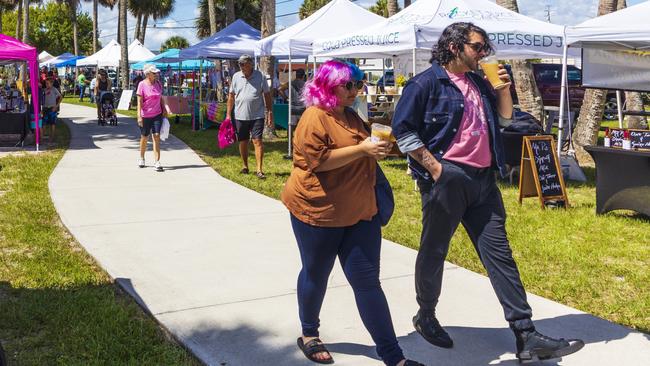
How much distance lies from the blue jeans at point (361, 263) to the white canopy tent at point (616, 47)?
17.4ft

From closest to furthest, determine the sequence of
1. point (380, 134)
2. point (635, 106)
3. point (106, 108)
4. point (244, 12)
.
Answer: point (380, 134), point (635, 106), point (106, 108), point (244, 12)

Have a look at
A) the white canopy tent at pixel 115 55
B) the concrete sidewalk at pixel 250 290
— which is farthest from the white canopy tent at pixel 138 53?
the concrete sidewalk at pixel 250 290

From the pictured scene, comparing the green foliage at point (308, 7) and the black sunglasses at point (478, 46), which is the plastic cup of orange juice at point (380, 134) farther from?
the green foliage at point (308, 7)

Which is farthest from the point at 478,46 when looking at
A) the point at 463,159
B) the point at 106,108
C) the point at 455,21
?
the point at 106,108

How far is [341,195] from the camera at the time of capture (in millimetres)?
3562

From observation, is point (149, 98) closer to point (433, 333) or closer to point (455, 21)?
point (455, 21)

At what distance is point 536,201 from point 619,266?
3094mm

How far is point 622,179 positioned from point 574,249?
156 centimetres

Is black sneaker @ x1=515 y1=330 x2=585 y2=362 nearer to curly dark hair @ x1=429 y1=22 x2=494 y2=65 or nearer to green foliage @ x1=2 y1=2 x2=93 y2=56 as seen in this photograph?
curly dark hair @ x1=429 y1=22 x2=494 y2=65

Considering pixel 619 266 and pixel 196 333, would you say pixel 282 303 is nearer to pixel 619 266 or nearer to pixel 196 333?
pixel 196 333

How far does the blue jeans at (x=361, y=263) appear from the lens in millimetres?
3545

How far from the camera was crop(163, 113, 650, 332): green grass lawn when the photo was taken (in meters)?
5.10

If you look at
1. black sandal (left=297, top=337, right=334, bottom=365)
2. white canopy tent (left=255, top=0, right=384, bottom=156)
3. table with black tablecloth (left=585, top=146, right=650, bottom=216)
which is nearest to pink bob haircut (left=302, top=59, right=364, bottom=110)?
black sandal (left=297, top=337, right=334, bottom=365)

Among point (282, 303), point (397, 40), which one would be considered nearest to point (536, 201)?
point (397, 40)
